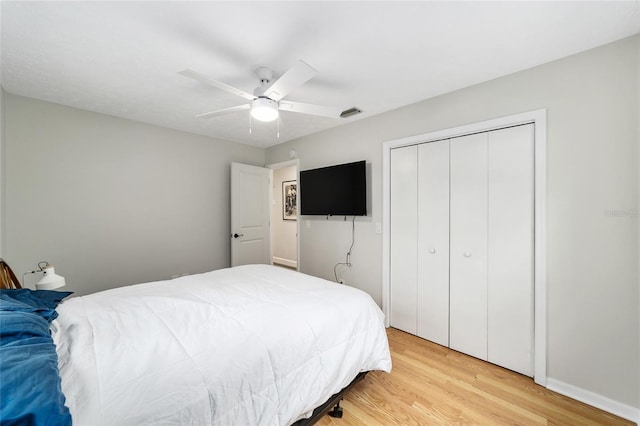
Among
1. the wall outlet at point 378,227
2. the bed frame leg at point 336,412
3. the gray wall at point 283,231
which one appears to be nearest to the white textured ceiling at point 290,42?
the wall outlet at point 378,227

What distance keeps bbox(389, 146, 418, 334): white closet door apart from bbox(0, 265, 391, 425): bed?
1006 mm

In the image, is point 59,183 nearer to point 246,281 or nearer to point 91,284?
point 91,284

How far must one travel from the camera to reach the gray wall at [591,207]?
1.63m

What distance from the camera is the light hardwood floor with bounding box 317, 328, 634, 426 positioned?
1.61 m

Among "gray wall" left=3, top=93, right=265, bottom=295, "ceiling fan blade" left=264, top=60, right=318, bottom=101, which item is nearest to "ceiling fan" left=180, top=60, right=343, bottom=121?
"ceiling fan blade" left=264, top=60, right=318, bottom=101

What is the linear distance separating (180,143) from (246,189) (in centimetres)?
107

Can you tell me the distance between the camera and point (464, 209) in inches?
92.0

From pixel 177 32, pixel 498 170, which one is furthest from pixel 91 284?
pixel 498 170

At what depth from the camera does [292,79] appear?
5.17 feet

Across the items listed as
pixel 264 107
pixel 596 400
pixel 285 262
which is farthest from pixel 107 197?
pixel 596 400

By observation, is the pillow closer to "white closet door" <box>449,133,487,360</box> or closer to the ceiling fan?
the ceiling fan

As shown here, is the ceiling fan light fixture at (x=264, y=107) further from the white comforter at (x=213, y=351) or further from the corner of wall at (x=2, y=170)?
the corner of wall at (x=2, y=170)

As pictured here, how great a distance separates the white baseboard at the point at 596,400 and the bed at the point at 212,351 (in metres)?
1.29

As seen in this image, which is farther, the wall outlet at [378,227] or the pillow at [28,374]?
the wall outlet at [378,227]
